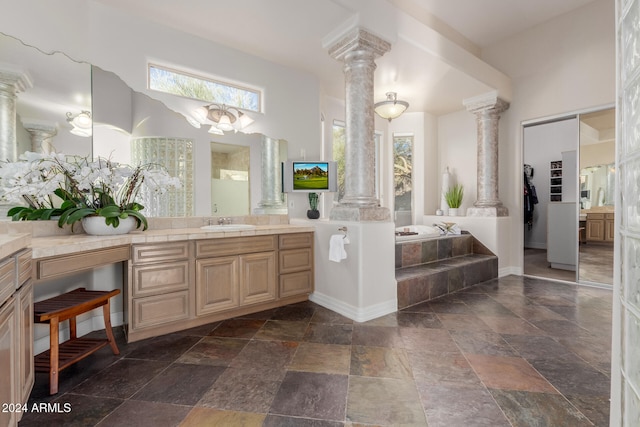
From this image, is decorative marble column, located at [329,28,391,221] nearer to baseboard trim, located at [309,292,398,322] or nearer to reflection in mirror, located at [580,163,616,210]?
baseboard trim, located at [309,292,398,322]

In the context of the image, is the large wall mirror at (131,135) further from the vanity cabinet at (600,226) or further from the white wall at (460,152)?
the vanity cabinet at (600,226)

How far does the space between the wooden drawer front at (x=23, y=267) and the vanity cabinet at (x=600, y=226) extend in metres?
5.05

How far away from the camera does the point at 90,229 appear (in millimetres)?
2219

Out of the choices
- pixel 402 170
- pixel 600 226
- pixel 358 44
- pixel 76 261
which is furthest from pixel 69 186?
pixel 600 226

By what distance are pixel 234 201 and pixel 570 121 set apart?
465cm

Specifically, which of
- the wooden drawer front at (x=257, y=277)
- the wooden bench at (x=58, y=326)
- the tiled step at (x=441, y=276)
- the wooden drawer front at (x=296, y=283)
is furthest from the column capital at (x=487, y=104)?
the wooden bench at (x=58, y=326)

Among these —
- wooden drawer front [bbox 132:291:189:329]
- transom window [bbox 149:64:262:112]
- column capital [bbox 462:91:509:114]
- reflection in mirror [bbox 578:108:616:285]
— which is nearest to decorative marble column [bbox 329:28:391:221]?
transom window [bbox 149:64:262:112]

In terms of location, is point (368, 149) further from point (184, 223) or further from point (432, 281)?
point (184, 223)

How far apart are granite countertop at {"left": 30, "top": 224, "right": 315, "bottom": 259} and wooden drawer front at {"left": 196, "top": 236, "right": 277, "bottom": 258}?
49 millimetres

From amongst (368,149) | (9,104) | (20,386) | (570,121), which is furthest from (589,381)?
(9,104)

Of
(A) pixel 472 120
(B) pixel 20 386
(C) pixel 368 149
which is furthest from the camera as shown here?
(A) pixel 472 120

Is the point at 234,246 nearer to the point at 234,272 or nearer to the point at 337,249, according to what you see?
the point at 234,272

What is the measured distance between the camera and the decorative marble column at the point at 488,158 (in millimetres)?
4477

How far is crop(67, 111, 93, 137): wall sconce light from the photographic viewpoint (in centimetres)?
237
